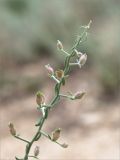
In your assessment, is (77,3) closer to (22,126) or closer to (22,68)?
(22,68)

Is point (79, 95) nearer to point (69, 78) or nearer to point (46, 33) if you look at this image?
point (69, 78)

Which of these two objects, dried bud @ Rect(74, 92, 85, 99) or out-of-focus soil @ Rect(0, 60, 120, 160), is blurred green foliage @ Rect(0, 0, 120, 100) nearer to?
out-of-focus soil @ Rect(0, 60, 120, 160)

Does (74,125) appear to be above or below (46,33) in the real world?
below

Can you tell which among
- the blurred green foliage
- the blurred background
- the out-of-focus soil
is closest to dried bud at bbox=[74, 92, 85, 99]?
the out-of-focus soil

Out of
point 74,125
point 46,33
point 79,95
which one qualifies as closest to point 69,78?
point 46,33

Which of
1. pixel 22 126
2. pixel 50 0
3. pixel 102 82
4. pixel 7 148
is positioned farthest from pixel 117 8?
pixel 7 148

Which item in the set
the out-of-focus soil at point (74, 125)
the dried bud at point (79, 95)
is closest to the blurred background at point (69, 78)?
the out-of-focus soil at point (74, 125)

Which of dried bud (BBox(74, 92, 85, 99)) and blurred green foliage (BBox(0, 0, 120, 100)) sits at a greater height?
blurred green foliage (BBox(0, 0, 120, 100))

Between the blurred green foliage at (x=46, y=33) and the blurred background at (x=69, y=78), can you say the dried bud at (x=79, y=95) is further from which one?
the blurred green foliage at (x=46, y=33)
